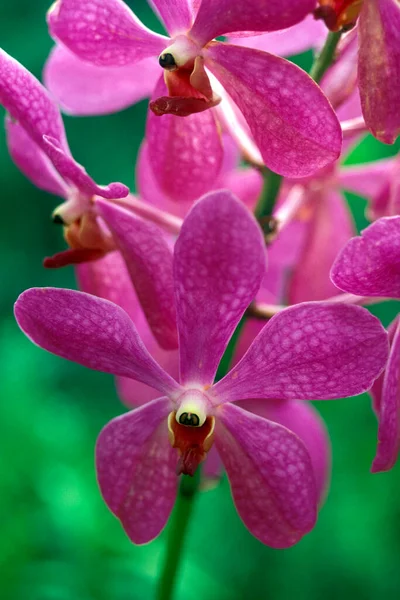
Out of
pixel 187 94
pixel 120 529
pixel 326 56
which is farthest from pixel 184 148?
pixel 120 529

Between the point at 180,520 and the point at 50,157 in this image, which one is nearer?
the point at 50,157

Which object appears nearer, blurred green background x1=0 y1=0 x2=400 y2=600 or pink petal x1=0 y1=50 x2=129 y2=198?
pink petal x1=0 y1=50 x2=129 y2=198

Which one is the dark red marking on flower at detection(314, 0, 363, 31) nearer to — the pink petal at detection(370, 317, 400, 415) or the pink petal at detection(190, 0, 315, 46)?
the pink petal at detection(190, 0, 315, 46)

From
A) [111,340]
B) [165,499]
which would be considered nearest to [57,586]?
[165,499]

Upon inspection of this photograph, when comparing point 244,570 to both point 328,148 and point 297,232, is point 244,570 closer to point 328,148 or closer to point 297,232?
point 297,232

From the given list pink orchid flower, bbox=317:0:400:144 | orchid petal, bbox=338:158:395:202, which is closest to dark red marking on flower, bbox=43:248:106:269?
pink orchid flower, bbox=317:0:400:144

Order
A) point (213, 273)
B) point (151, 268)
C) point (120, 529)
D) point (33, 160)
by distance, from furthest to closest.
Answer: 1. point (120, 529)
2. point (33, 160)
3. point (151, 268)
4. point (213, 273)

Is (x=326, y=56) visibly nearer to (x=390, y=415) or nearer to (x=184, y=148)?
(x=184, y=148)
